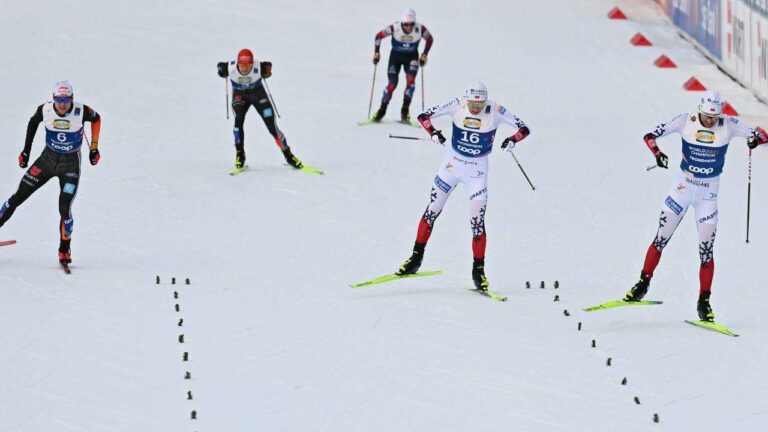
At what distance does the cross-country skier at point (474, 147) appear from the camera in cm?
1378

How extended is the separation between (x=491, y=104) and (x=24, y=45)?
11348 millimetres

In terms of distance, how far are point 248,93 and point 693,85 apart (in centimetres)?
678

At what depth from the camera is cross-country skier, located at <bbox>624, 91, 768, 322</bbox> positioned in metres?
13.2

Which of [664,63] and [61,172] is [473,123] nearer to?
[61,172]

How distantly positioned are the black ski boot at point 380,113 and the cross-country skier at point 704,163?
22.7ft

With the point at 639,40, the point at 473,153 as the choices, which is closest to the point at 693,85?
the point at 639,40

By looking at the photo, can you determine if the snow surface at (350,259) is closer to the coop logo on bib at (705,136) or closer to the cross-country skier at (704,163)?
the cross-country skier at (704,163)

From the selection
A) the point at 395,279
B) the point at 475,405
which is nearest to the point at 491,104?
the point at 395,279

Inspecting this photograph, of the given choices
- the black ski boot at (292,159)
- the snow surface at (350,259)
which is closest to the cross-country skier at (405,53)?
the snow surface at (350,259)

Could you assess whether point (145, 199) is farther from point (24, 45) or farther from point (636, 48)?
point (636, 48)

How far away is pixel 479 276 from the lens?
46.0ft

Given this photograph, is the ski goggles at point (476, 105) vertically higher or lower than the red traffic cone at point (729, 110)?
higher

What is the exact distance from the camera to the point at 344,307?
1368 centimetres

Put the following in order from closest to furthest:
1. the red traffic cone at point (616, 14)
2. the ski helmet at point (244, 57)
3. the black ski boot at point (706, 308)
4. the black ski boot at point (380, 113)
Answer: the black ski boot at point (706, 308)
the ski helmet at point (244, 57)
the black ski boot at point (380, 113)
the red traffic cone at point (616, 14)
